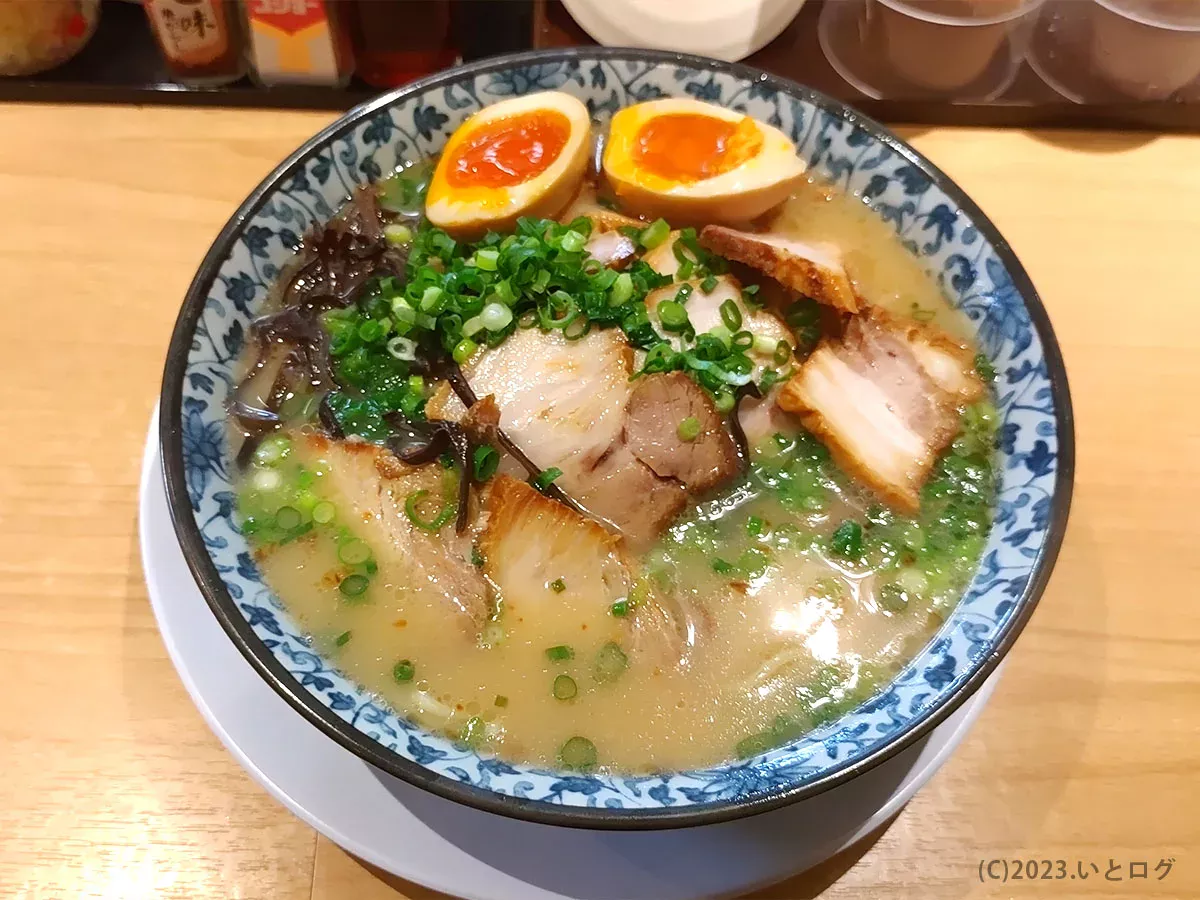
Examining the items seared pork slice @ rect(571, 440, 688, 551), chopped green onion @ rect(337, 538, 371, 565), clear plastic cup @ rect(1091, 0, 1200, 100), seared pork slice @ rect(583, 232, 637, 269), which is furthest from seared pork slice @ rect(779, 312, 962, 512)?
clear plastic cup @ rect(1091, 0, 1200, 100)

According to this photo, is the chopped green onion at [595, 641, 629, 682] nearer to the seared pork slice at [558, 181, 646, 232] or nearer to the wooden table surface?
the wooden table surface

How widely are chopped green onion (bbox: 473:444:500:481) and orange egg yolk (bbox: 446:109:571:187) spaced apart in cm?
50

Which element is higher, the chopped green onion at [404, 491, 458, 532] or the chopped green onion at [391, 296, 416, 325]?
the chopped green onion at [391, 296, 416, 325]

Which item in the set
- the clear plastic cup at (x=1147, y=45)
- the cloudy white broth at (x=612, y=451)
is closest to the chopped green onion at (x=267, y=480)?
the cloudy white broth at (x=612, y=451)

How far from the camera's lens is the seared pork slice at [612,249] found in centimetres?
148

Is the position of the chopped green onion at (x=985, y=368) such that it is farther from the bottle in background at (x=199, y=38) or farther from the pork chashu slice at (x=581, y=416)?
the bottle in background at (x=199, y=38)

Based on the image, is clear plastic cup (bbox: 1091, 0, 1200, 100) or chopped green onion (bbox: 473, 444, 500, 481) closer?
chopped green onion (bbox: 473, 444, 500, 481)

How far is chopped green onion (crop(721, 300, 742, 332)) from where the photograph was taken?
1.42m

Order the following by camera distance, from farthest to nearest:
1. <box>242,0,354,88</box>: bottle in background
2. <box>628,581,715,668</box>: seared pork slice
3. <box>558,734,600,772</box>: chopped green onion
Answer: <box>242,0,354,88</box>: bottle in background
<box>628,581,715,668</box>: seared pork slice
<box>558,734,600,772</box>: chopped green onion

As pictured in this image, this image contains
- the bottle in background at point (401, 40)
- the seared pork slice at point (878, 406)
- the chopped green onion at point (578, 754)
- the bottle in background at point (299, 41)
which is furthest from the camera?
the bottle in background at point (401, 40)

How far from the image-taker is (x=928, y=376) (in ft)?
4.61

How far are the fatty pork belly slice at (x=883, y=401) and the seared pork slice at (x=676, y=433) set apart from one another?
133 millimetres

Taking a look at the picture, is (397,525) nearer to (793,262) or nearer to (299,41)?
(793,262)

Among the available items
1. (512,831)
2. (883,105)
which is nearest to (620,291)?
(512,831)
